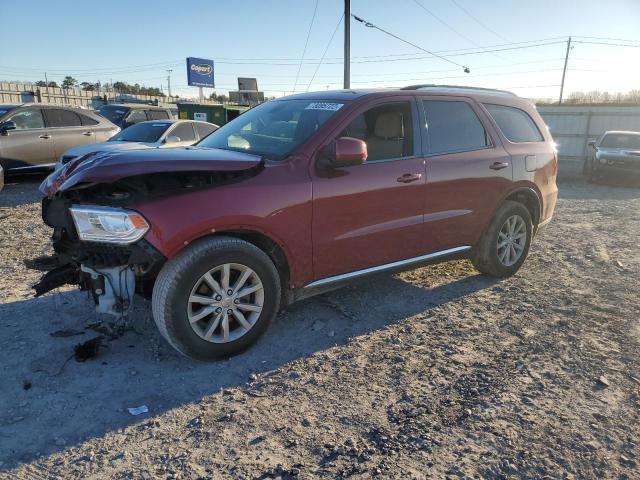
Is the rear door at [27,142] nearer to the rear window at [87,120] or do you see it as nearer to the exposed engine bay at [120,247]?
the rear window at [87,120]

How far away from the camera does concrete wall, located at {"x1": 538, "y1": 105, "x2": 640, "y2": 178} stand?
69.7ft

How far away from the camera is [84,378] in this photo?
3.21m

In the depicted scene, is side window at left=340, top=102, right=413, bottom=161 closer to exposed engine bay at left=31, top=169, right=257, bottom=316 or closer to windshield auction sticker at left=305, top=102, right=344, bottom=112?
windshield auction sticker at left=305, top=102, right=344, bottom=112

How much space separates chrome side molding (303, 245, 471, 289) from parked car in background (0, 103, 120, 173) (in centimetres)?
905

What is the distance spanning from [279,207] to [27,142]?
9249mm

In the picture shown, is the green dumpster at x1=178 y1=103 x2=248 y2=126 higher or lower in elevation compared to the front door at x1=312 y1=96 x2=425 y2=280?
higher

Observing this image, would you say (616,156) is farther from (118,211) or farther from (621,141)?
(118,211)

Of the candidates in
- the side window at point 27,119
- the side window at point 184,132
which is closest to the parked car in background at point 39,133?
the side window at point 27,119

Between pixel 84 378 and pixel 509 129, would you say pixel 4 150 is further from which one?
pixel 509 129

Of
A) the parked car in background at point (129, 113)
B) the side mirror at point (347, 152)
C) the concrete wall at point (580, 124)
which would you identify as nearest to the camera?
the side mirror at point (347, 152)

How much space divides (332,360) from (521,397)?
49.1 inches

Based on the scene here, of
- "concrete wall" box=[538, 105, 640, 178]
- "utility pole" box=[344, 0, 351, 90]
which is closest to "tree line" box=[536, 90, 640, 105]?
"concrete wall" box=[538, 105, 640, 178]

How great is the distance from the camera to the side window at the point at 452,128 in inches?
178

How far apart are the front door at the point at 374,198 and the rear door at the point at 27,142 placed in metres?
9.01
